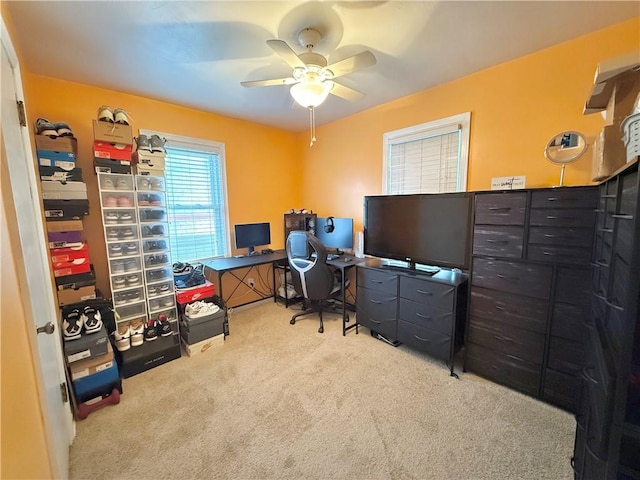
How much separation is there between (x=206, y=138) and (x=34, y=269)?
2.35 metres

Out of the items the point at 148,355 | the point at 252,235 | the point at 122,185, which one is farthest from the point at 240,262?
the point at 122,185

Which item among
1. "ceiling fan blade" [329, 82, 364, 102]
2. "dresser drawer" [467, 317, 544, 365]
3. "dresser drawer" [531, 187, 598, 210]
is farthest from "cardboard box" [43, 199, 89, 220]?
"dresser drawer" [531, 187, 598, 210]

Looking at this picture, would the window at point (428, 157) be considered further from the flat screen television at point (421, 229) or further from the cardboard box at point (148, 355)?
the cardboard box at point (148, 355)

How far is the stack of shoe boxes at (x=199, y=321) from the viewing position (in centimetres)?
250

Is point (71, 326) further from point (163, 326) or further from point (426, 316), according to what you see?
point (426, 316)

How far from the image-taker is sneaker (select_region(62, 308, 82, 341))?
190 cm

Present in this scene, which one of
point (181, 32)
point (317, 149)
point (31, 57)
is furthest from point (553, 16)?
point (31, 57)

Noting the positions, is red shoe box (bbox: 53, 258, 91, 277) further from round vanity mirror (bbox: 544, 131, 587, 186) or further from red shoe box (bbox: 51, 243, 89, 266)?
round vanity mirror (bbox: 544, 131, 587, 186)

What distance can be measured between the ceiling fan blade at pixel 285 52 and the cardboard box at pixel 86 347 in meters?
2.32

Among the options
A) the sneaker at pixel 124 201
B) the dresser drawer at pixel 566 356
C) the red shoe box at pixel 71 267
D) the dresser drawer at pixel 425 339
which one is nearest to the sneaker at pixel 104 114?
the sneaker at pixel 124 201

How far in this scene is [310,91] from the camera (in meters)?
1.76

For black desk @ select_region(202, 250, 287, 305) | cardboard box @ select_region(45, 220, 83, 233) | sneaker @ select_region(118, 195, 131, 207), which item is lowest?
black desk @ select_region(202, 250, 287, 305)

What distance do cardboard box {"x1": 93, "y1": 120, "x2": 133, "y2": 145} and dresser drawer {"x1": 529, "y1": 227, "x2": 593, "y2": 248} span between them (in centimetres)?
327

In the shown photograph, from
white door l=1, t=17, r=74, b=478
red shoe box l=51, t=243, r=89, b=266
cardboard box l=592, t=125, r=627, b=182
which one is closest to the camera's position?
white door l=1, t=17, r=74, b=478
